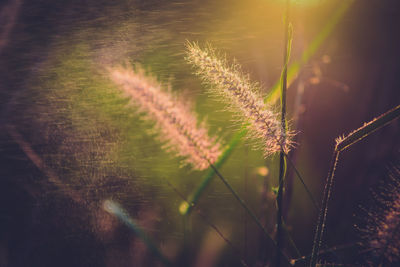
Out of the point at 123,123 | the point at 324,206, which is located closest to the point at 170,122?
the point at 123,123

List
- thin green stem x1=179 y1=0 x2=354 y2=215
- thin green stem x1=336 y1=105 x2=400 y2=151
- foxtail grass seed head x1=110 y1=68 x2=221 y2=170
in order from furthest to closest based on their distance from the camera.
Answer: thin green stem x1=179 y1=0 x2=354 y2=215 → foxtail grass seed head x1=110 y1=68 x2=221 y2=170 → thin green stem x1=336 y1=105 x2=400 y2=151

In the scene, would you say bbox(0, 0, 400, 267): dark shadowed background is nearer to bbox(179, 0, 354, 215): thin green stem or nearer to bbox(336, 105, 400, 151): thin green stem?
bbox(179, 0, 354, 215): thin green stem

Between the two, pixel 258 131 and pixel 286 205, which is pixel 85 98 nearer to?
pixel 258 131

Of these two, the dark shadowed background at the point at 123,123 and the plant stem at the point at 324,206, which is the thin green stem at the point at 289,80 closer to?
the dark shadowed background at the point at 123,123

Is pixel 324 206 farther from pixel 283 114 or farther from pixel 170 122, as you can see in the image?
pixel 170 122

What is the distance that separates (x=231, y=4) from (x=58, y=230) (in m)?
0.66

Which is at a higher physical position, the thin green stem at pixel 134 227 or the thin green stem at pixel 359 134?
the thin green stem at pixel 359 134

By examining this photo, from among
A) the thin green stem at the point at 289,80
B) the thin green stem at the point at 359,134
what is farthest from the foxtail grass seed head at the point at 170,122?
the thin green stem at the point at 359,134

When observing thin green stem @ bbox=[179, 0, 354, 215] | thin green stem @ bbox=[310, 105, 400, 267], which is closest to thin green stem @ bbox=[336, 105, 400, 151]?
thin green stem @ bbox=[310, 105, 400, 267]

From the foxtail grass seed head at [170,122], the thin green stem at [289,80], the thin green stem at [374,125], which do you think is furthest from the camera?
the thin green stem at [289,80]

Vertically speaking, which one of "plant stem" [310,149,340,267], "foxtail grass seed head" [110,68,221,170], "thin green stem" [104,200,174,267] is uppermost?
"foxtail grass seed head" [110,68,221,170]

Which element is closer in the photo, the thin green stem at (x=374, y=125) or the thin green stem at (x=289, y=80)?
the thin green stem at (x=374, y=125)

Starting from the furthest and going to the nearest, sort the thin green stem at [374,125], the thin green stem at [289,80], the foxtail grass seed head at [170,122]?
1. the thin green stem at [289,80]
2. the foxtail grass seed head at [170,122]
3. the thin green stem at [374,125]

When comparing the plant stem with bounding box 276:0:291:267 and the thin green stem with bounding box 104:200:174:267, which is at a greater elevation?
the plant stem with bounding box 276:0:291:267
